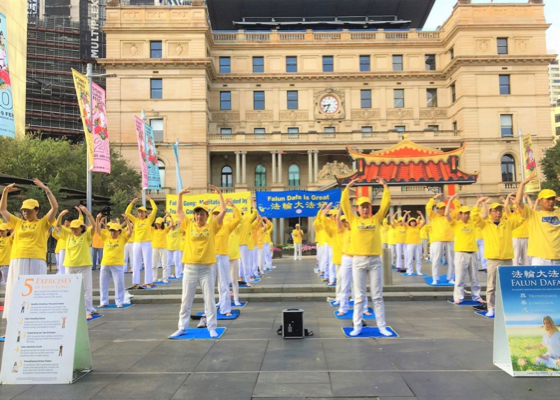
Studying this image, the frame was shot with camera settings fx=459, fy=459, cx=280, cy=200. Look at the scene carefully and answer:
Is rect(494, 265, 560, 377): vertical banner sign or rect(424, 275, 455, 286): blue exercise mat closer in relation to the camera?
rect(494, 265, 560, 377): vertical banner sign

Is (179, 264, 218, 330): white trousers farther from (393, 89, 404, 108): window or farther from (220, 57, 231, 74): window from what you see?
(393, 89, 404, 108): window

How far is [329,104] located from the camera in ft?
160

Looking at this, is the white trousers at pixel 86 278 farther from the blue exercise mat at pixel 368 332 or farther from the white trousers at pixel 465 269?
the white trousers at pixel 465 269

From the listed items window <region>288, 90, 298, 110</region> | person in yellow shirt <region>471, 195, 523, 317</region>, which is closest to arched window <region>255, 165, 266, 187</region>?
window <region>288, 90, 298, 110</region>

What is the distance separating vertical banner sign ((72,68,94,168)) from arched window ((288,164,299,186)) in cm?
3227

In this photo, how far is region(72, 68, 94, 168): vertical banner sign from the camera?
15.7m

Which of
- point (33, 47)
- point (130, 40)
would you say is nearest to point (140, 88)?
point (130, 40)

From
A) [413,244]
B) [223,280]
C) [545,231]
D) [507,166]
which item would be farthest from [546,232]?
[507,166]

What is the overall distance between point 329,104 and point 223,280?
41.4 meters

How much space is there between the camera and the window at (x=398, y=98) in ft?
161

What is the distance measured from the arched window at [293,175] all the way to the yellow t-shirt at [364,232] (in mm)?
39540

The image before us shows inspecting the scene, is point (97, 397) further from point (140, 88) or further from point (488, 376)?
point (140, 88)

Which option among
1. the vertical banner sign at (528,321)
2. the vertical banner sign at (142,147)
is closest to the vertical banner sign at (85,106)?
the vertical banner sign at (142,147)

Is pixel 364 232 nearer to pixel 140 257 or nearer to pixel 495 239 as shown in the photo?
pixel 495 239
